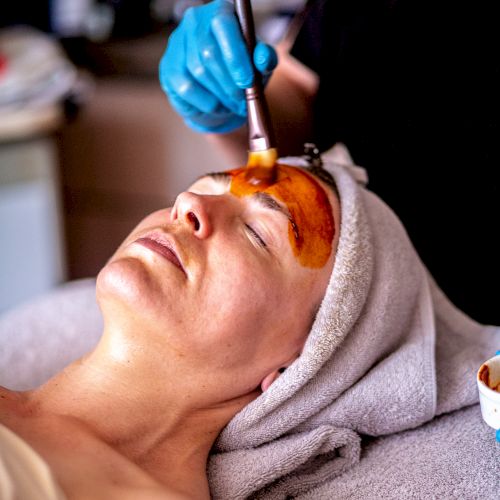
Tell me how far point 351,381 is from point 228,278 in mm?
→ 264

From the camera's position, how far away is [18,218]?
7.22 feet

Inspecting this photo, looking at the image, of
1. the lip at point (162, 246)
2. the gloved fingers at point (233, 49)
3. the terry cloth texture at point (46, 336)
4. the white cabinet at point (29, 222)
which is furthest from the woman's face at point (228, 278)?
the white cabinet at point (29, 222)

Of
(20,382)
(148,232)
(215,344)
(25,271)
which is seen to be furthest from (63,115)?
(215,344)

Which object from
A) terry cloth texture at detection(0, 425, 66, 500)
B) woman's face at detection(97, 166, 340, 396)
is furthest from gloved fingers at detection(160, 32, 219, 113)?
terry cloth texture at detection(0, 425, 66, 500)

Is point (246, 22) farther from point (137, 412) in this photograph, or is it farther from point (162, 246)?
point (137, 412)

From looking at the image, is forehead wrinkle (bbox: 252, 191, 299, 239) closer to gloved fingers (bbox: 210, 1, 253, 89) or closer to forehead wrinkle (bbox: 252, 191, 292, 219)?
forehead wrinkle (bbox: 252, 191, 292, 219)

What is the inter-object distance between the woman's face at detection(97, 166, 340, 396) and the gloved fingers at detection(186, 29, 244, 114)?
19 cm

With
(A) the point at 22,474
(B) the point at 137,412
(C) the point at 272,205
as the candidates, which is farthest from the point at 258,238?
(A) the point at 22,474

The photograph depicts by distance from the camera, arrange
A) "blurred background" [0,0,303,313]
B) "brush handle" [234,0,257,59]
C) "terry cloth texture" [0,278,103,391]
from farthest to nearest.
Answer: "blurred background" [0,0,303,313]
"terry cloth texture" [0,278,103,391]
"brush handle" [234,0,257,59]

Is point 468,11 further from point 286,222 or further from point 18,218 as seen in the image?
point 18,218

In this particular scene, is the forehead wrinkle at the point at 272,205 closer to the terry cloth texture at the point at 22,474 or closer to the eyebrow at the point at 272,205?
the eyebrow at the point at 272,205

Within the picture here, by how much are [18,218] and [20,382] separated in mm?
983

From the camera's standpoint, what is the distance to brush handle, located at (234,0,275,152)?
3.76 feet

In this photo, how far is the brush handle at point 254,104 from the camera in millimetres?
1147
